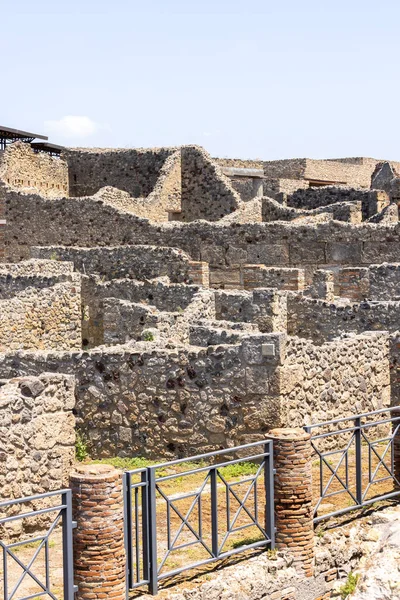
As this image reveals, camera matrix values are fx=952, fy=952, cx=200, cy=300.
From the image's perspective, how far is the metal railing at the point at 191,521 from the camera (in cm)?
742

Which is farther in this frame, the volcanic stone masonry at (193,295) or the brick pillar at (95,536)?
the volcanic stone masonry at (193,295)

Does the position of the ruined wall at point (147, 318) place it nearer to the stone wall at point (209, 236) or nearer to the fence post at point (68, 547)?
the stone wall at point (209, 236)

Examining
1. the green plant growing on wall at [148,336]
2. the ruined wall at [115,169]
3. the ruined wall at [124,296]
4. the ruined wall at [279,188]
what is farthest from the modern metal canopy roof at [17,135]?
the green plant growing on wall at [148,336]

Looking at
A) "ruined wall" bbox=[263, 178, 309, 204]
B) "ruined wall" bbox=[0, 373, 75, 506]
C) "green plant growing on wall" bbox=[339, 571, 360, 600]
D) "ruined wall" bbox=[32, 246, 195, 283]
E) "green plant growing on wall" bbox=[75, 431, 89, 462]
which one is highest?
"ruined wall" bbox=[263, 178, 309, 204]

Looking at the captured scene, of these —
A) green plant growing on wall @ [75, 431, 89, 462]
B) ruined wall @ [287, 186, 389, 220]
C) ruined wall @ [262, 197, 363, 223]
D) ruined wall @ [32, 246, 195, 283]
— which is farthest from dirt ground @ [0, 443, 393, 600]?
ruined wall @ [287, 186, 389, 220]

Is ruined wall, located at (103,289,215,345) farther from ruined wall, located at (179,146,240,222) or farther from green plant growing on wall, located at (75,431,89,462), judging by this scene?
ruined wall, located at (179,146,240,222)

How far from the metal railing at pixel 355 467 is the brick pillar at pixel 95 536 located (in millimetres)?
2181

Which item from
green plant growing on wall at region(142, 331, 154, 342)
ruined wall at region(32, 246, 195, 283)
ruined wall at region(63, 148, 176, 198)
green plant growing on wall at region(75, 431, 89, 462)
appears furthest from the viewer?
ruined wall at region(63, 148, 176, 198)

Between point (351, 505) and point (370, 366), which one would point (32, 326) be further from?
point (351, 505)

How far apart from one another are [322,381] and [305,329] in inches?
191

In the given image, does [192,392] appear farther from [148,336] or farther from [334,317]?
[334,317]

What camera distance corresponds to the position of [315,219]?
2352cm

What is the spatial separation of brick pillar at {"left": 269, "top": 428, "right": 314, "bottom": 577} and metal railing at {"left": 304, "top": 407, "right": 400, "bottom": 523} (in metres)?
0.20

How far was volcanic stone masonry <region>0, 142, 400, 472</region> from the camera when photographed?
10500 millimetres
